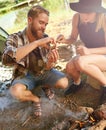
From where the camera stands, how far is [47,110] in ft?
15.3

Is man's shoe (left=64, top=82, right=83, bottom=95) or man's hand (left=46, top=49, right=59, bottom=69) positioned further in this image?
man's shoe (left=64, top=82, right=83, bottom=95)

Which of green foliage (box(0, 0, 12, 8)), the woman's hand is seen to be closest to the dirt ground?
the woman's hand

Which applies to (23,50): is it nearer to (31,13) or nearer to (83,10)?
(31,13)

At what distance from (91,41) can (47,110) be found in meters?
1.39

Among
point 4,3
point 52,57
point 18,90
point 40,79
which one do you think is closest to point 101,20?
point 52,57

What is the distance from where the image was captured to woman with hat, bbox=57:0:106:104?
429 centimetres

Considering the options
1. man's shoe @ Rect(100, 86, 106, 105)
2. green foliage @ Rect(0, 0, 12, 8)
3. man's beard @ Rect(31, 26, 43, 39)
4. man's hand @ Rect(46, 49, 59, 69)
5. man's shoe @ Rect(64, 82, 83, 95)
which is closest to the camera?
man's beard @ Rect(31, 26, 43, 39)

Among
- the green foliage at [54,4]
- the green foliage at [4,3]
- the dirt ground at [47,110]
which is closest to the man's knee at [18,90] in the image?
the dirt ground at [47,110]

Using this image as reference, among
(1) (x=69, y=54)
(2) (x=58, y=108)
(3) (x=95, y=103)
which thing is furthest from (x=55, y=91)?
(1) (x=69, y=54)

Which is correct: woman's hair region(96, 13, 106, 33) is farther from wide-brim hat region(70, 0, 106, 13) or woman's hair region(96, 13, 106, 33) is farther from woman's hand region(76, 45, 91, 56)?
woman's hand region(76, 45, 91, 56)

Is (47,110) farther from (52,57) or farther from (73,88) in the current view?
(52,57)

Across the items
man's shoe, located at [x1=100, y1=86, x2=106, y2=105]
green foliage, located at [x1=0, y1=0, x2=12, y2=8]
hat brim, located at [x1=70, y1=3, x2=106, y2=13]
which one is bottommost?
green foliage, located at [x1=0, y1=0, x2=12, y2=8]

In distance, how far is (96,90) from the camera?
16.2 feet

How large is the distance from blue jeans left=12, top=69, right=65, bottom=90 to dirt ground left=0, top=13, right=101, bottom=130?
44 cm
